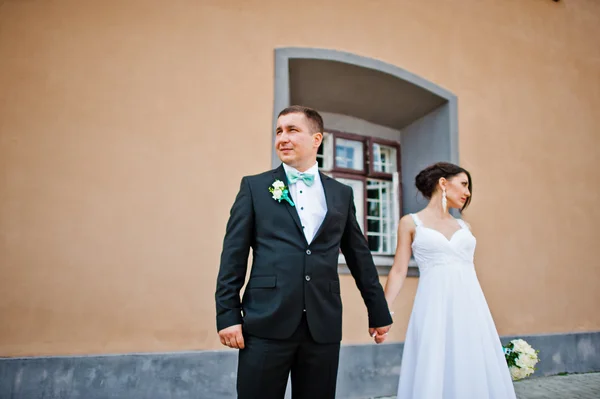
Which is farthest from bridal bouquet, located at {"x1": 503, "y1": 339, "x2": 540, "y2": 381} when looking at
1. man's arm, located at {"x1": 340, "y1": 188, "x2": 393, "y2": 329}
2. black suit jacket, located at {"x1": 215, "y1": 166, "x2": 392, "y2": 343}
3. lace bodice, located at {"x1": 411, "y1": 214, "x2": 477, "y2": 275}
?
black suit jacket, located at {"x1": 215, "y1": 166, "x2": 392, "y2": 343}

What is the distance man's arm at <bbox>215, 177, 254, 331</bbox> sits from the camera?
1.96 m

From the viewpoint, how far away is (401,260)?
10.7ft

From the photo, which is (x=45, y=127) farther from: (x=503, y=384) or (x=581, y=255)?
(x=581, y=255)

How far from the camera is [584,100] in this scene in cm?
599

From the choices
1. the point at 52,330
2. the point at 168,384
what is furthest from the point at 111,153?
the point at 168,384

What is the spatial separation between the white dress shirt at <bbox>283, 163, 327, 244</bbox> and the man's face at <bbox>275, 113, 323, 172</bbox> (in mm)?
75

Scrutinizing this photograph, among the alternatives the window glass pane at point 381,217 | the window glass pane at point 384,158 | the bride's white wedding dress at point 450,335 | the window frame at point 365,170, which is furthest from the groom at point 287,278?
the window glass pane at point 384,158

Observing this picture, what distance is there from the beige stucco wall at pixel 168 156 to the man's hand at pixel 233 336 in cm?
194

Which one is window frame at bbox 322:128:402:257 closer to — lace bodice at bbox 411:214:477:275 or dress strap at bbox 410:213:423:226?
dress strap at bbox 410:213:423:226

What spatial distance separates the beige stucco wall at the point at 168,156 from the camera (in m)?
3.51

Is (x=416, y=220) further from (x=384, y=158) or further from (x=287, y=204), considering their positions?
(x=384, y=158)

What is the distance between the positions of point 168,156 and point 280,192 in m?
2.06

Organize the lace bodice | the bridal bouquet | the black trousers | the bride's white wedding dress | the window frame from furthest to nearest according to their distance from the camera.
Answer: the window frame → the lace bodice → the bridal bouquet → the bride's white wedding dress → the black trousers

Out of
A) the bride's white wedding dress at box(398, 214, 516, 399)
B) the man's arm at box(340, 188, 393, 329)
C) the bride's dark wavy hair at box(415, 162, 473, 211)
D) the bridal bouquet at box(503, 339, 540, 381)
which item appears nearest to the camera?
the man's arm at box(340, 188, 393, 329)
